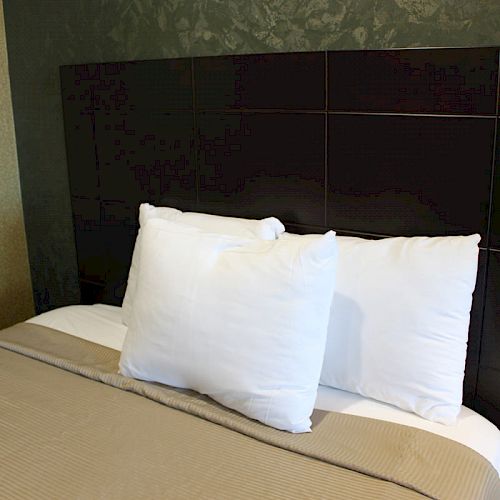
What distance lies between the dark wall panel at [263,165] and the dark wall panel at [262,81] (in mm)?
40

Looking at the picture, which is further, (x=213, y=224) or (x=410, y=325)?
(x=213, y=224)

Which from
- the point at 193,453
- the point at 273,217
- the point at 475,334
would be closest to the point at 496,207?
the point at 475,334

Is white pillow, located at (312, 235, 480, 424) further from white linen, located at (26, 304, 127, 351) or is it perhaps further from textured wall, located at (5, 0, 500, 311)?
white linen, located at (26, 304, 127, 351)

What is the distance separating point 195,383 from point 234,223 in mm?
577

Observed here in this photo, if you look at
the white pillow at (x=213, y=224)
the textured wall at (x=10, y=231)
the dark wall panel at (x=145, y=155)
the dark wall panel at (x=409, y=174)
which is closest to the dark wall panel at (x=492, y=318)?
the dark wall panel at (x=409, y=174)

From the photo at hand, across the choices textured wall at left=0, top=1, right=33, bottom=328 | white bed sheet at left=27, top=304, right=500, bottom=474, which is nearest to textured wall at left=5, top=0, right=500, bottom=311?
textured wall at left=0, top=1, right=33, bottom=328

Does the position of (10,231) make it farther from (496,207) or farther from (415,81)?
(496,207)

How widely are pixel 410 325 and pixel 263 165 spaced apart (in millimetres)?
746

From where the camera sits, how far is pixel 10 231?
2.99m

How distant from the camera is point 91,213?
2.64 meters

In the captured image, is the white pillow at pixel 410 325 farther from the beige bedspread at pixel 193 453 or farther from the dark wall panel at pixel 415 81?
the dark wall panel at pixel 415 81

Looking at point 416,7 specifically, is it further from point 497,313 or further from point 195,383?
point 195,383

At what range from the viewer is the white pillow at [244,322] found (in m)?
1.54

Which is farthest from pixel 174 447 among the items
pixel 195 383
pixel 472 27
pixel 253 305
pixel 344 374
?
pixel 472 27
